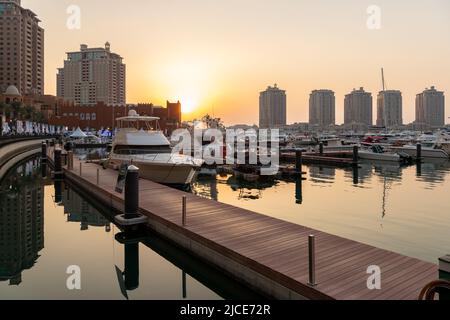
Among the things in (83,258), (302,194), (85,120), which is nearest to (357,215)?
(302,194)

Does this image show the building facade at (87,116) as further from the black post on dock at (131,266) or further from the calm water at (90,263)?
the black post on dock at (131,266)

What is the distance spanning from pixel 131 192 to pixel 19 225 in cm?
648

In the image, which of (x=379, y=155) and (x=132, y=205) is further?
(x=379, y=155)

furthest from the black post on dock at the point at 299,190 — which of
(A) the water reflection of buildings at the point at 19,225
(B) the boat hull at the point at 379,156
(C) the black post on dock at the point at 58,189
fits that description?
(B) the boat hull at the point at 379,156

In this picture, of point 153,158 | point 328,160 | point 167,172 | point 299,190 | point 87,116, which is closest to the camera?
point 167,172

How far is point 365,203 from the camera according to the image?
2072cm

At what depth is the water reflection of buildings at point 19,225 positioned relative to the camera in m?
11.7

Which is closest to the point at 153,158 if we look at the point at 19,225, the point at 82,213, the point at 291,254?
the point at 82,213

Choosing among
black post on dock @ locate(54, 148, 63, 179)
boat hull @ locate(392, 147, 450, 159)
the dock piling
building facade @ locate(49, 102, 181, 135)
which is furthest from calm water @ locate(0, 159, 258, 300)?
building facade @ locate(49, 102, 181, 135)

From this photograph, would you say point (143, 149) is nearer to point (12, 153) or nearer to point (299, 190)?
point (299, 190)

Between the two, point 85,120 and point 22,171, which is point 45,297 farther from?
point 85,120

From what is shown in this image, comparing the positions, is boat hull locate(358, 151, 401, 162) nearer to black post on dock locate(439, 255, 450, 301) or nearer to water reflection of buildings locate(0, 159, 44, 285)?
water reflection of buildings locate(0, 159, 44, 285)

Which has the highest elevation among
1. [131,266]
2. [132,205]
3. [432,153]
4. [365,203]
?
[432,153]

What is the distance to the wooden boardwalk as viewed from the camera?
7410 millimetres
